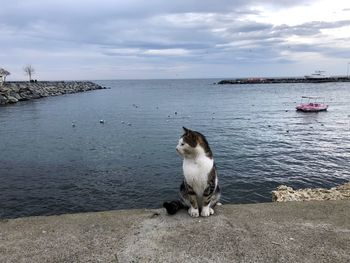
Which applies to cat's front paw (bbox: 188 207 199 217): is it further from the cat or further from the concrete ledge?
the concrete ledge

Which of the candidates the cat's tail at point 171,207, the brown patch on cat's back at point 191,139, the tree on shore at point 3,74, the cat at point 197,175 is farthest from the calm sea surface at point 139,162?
the tree on shore at point 3,74

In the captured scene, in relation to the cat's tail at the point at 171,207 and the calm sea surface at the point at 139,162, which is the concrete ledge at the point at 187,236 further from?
the calm sea surface at the point at 139,162

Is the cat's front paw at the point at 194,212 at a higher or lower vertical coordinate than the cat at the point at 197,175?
lower

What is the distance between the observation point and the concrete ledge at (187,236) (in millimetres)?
4746

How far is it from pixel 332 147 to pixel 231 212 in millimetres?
24154

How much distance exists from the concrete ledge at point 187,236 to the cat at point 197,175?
0.64ft

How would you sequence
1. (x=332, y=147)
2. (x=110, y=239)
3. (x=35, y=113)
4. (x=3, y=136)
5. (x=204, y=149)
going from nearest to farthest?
(x=110, y=239) → (x=204, y=149) → (x=332, y=147) → (x=3, y=136) → (x=35, y=113)

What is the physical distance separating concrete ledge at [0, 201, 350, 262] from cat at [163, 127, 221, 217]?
196 mm

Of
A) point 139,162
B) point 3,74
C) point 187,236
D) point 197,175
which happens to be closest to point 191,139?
point 197,175

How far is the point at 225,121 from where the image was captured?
4225 centimetres

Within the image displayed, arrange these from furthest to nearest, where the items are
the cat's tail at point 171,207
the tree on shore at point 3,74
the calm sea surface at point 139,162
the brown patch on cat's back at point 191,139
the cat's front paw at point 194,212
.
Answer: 1. the tree on shore at point 3,74
2. the calm sea surface at point 139,162
3. the cat's tail at point 171,207
4. the cat's front paw at point 194,212
5. the brown patch on cat's back at point 191,139

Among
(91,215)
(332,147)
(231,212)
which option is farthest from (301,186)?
(91,215)

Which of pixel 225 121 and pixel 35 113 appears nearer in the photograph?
pixel 225 121

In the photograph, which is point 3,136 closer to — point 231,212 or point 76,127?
point 76,127
